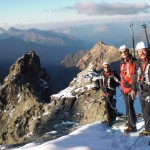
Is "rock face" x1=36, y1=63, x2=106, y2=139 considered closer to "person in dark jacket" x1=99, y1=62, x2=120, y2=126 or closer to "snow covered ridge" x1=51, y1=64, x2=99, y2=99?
"snow covered ridge" x1=51, y1=64, x2=99, y2=99

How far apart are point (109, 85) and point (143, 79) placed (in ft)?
16.0

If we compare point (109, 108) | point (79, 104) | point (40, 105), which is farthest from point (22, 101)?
point (109, 108)

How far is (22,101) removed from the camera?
6444cm

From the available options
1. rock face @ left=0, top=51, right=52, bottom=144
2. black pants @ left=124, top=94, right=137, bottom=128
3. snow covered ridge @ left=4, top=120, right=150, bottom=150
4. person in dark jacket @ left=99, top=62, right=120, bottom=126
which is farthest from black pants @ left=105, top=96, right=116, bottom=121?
rock face @ left=0, top=51, right=52, bottom=144

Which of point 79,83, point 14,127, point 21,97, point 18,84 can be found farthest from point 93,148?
point 18,84

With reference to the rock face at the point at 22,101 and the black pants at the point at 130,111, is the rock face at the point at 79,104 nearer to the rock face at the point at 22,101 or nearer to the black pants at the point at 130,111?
the rock face at the point at 22,101

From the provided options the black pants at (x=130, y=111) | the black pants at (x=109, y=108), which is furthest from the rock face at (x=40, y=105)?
the black pants at (x=130, y=111)

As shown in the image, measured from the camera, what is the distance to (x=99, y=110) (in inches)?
1296

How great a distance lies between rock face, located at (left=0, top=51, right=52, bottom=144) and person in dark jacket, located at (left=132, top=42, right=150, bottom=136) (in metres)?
29.7

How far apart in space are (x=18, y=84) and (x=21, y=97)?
7326 mm

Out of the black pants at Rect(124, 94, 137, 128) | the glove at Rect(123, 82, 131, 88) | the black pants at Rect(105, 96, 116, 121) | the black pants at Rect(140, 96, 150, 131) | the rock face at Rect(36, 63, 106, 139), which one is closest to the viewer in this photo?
the black pants at Rect(140, 96, 150, 131)

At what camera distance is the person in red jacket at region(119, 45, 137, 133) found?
15.1m

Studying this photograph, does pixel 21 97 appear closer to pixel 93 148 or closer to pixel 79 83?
pixel 79 83

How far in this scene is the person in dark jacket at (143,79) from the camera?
13516 mm
